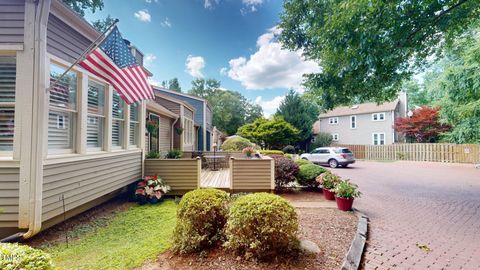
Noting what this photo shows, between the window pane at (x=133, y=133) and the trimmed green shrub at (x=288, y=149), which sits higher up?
the window pane at (x=133, y=133)

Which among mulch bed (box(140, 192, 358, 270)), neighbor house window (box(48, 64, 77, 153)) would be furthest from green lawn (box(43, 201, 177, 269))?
neighbor house window (box(48, 64, 77, 153))

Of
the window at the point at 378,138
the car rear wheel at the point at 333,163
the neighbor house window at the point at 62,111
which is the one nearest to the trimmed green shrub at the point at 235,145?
the car rear wheel at the point at 333,163

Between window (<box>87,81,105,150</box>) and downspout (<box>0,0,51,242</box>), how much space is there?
1.33 meters

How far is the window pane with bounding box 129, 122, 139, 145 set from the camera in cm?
686

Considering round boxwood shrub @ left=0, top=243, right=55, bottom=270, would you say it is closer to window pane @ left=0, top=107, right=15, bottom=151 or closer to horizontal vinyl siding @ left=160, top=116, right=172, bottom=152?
window pane @ left=0, top=107, right=15, bottom=151

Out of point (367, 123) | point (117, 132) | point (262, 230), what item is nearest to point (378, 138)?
point (367, 123)

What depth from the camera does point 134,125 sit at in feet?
23.1

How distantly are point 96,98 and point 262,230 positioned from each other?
16.5ft

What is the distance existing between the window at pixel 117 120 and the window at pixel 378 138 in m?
26.6

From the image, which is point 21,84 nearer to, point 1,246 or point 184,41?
point 1,246

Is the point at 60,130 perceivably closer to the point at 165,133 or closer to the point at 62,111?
the point at 62,111

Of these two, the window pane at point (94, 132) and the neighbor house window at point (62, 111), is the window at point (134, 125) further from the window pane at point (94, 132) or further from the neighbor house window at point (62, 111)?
the neighbor house window at point (62, 111)

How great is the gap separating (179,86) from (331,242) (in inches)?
1782

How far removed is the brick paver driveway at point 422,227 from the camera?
321cm
